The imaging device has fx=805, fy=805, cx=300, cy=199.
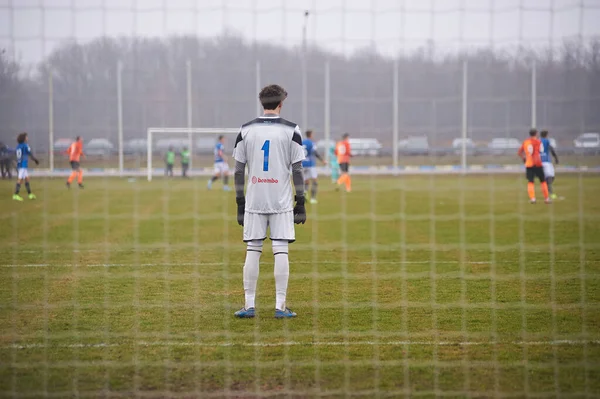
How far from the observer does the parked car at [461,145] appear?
41344 mm

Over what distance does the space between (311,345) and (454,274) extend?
14.1 feet

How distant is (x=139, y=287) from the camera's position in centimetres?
941

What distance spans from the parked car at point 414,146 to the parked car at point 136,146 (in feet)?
45.0

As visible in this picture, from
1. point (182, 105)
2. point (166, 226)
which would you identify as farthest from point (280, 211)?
point (182, 105)

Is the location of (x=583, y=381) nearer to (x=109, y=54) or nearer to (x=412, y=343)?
(x=412, y=343)

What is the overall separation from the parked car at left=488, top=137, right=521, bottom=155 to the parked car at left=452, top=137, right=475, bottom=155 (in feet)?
3.19

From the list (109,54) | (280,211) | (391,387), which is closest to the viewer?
(391,387)

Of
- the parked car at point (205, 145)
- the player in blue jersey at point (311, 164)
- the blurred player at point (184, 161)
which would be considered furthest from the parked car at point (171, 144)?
the player in blue jersey at point (311, 164)

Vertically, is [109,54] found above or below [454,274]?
above

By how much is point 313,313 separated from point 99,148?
3114 cm

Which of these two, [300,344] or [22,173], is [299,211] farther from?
A: [22,173]

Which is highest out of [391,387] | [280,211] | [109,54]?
[109,54]

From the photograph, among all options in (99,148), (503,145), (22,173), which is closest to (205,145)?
(99,148)

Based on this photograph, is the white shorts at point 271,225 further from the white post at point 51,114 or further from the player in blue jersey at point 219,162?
the player in blue jersey at point 219,162
